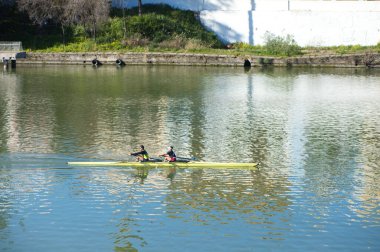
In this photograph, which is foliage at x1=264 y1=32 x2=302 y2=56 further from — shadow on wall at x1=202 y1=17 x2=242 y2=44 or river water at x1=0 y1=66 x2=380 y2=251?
river water at x1=0 y1=66 x2=380 y2=251

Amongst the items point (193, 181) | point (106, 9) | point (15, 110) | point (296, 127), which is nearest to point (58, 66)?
point (106, 9)

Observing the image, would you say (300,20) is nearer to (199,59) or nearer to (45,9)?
(199,59)

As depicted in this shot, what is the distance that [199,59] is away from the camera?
69.3m

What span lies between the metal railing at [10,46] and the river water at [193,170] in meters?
14.7

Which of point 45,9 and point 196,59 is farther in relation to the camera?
point 45,9

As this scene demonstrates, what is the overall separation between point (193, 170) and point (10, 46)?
44.7 metres

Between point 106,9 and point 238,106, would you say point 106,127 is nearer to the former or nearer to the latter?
point 238,106

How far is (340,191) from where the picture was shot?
29203 mm

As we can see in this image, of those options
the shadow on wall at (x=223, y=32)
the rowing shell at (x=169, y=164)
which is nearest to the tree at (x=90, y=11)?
the shadow on wall at (x=223, y=32)

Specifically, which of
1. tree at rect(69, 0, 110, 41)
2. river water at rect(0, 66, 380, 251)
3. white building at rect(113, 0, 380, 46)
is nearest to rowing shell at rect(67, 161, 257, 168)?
river water at rect(0, 66, 380, 251)

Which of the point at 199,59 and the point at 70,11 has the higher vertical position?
the point at 70,11

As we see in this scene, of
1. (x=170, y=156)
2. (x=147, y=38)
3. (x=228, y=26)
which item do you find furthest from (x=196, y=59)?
(x=170, y=156)

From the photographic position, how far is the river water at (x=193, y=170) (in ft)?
80.6

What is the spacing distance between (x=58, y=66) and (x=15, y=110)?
24093 mm
